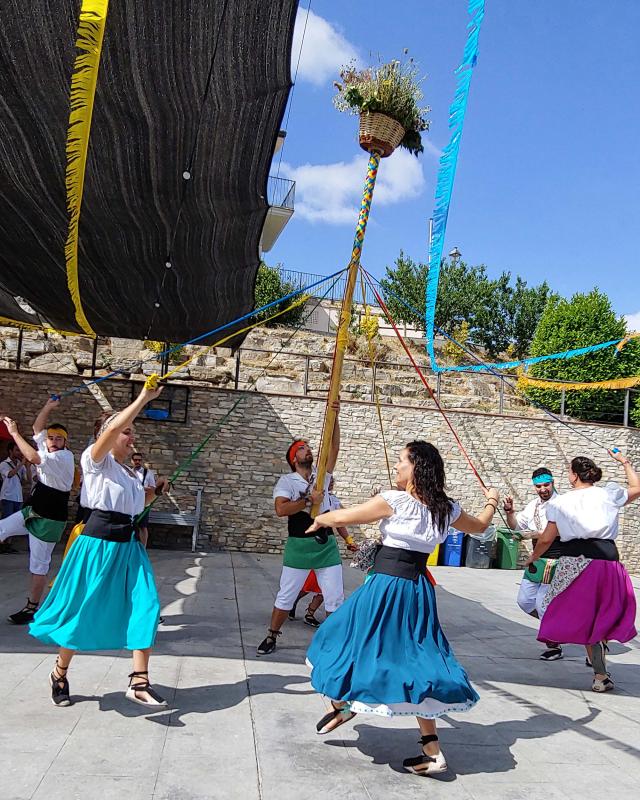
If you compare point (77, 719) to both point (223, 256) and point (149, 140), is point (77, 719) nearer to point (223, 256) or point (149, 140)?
point (149, 140)

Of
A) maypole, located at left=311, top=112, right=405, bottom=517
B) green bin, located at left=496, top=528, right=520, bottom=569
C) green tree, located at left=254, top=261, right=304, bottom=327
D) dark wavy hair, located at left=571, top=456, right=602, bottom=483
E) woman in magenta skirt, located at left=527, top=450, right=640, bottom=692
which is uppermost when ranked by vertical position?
green tree, located at left=254, top=261, right=304, bottom=327

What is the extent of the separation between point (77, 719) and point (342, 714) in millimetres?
1357

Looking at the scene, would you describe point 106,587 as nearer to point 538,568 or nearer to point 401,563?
point 401,563

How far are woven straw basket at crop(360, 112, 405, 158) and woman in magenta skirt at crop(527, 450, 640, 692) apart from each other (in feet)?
8.55

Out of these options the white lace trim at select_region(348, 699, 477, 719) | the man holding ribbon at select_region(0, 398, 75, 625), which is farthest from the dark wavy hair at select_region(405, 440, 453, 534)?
the man holding ribbon at select_region(0, 398, 75, 625)

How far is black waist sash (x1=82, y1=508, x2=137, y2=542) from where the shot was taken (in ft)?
12.6

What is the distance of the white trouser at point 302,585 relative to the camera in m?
5.32

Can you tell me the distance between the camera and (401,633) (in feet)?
10.7

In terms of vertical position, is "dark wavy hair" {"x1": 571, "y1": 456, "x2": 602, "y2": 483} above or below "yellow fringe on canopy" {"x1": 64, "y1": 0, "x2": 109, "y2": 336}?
below

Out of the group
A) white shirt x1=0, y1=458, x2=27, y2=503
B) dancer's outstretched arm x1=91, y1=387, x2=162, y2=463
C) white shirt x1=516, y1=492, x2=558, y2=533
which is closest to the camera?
dancer's outstretched arm x1=91, y1=387, x2=162, y2=463

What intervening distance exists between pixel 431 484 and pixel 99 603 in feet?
6.31

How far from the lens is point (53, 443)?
19.1 ft

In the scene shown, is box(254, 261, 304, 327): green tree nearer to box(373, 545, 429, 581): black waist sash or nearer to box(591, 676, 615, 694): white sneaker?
box(591, 676, 615, 694): white sneaker

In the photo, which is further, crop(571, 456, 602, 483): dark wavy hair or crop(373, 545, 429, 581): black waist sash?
crop(571, 456, 602, 483): dark wavy hair
